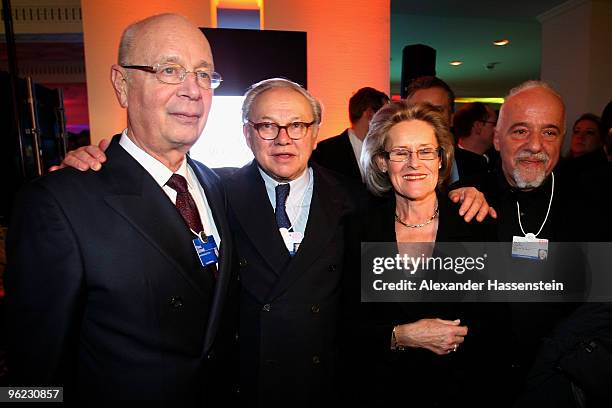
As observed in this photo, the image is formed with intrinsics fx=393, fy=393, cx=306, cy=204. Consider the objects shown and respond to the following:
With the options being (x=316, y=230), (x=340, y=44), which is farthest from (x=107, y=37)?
(x=316, y=230)

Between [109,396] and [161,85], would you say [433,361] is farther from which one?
[161,85]

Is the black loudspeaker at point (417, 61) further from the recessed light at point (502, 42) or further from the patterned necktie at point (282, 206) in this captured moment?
the patterned necktie at point (282, 206)

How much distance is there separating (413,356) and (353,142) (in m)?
2.58

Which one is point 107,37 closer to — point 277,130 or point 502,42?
point 277,130

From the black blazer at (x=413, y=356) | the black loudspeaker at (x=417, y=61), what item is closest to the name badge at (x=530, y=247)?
the black blazer at (x=413, y=356)

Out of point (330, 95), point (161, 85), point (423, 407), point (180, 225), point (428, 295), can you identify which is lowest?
point (423, 407)

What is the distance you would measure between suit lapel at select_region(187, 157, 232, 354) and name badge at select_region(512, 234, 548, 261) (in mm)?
1299

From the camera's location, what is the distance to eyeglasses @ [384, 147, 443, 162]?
1724 millimetres

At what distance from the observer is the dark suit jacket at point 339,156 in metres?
3.72

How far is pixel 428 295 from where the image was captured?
1639mm

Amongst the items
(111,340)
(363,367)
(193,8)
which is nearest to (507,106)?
(363,367)

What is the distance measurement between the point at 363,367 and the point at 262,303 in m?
0.53

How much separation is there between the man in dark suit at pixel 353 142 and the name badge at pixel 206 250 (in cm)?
250

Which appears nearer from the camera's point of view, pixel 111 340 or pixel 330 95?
pixel 111 340
